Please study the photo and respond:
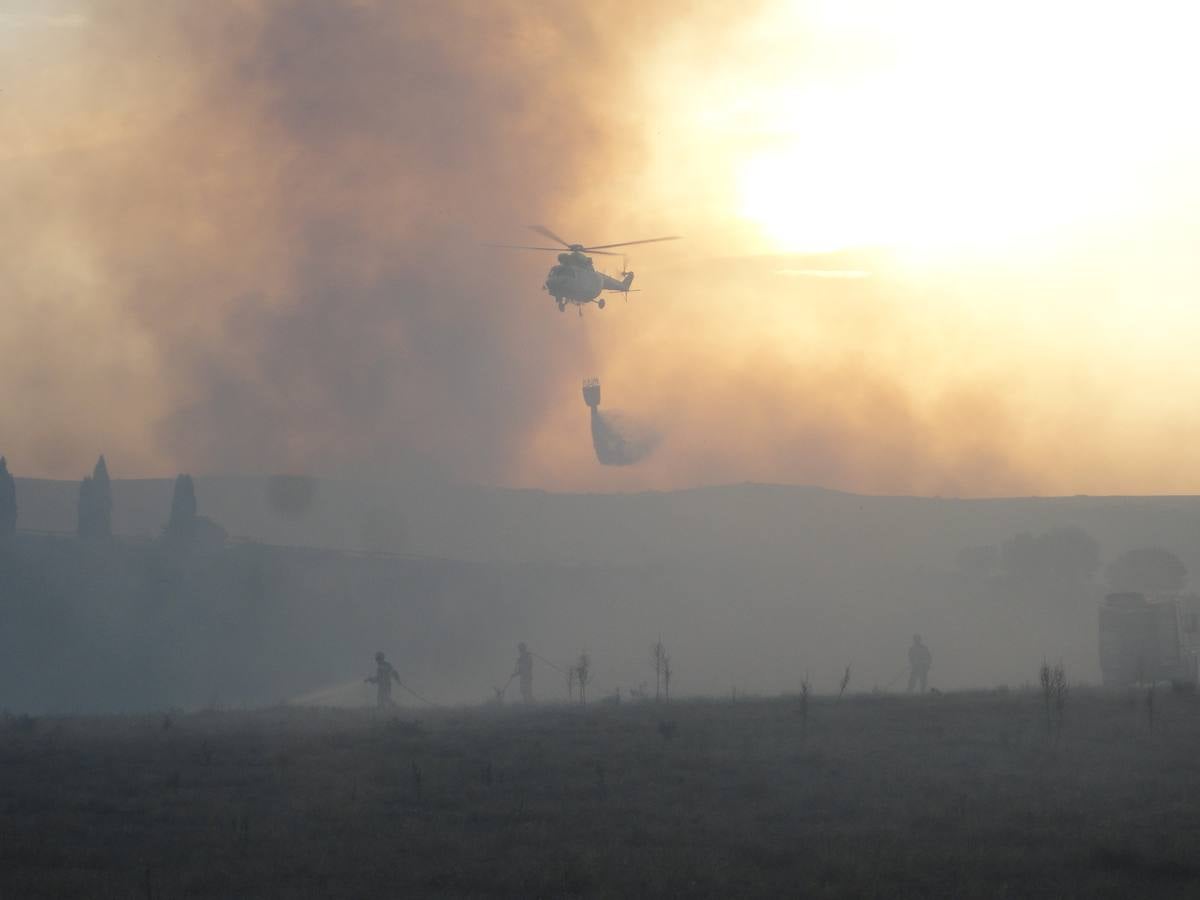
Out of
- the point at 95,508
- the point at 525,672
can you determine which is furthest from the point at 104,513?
the point at 525,672

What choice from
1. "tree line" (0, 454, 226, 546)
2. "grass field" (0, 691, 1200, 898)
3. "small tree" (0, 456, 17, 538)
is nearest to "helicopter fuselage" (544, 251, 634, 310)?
"grass field" (0, 691, 1200, 898)

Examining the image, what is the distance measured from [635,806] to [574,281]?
178ft

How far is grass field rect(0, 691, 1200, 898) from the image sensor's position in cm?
1616

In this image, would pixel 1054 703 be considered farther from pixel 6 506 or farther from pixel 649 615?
pixel 6 506

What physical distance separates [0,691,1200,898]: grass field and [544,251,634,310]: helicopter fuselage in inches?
1693

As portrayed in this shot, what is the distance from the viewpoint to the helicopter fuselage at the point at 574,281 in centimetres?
7244

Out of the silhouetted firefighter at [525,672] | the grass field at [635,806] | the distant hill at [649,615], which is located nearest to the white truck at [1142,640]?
the grass field at [635,806]

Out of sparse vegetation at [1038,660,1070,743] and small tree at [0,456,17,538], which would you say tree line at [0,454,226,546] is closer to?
small tree at [0,456,17,538]

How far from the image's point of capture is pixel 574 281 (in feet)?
239

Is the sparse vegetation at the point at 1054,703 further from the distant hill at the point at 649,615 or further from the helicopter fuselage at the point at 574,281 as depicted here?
the distant hill at the point at 649,615

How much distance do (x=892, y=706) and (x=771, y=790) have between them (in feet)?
33.3

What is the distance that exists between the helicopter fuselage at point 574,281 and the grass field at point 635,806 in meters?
43.0

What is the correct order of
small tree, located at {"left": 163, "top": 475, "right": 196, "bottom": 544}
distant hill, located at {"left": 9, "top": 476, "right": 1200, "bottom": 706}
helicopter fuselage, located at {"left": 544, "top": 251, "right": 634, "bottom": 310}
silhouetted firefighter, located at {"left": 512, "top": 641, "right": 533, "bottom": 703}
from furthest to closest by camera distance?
1. small tree, located at {"left": 163, "top": 475, "right": 196, "bottom": 544}
2. distant hill, located at {"left": 9, "top": 476, "right": 1200, "bottom": 706}
3. helicopter fuselage, located at {"left": 544, "top": 251, "right": 634, "bottom": 310}
4. silhouetted firefighter, located at {"left": 512, "top": 641, "right": 533, "bottom": 703}

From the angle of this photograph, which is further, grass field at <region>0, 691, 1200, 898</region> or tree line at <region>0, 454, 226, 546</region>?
tree line at <region>0, 454, 226, 546</region>
